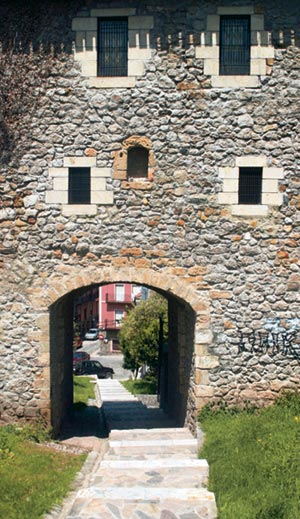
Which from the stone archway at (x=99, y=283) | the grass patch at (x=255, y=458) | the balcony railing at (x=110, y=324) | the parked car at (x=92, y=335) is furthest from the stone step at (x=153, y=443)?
the parked car at (x=92, y=335)

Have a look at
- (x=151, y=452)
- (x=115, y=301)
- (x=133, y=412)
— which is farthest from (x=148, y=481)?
(x=115, y=301)

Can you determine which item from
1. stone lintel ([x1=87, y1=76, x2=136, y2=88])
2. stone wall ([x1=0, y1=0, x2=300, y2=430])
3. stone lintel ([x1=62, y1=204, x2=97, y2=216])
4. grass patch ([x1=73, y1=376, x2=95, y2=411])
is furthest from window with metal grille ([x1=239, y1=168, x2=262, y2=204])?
grass patch ([x1=73, y1=376, x2=95, y2=411])

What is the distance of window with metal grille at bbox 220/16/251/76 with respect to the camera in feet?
30.1

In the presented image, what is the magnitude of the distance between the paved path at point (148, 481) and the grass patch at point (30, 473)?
0.33 meters

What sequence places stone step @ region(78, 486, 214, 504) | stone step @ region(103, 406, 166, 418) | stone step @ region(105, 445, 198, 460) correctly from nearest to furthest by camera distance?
stone step @ region(78, 486, 214, 504) < stone step @ region(105, 445, 198, 460) < stone step @ region(103, 406, 166, 418)

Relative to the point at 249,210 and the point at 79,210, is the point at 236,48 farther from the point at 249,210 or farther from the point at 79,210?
the point at 79,210

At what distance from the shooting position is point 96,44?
9.19 m

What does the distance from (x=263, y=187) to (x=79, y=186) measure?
3011 mm

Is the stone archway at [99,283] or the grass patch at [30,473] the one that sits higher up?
the stone archway at [99,283]

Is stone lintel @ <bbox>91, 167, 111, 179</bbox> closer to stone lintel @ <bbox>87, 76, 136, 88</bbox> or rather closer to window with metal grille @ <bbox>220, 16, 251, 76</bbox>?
stone lintel @ <bbox>87, 76, 136, 88</bbox>

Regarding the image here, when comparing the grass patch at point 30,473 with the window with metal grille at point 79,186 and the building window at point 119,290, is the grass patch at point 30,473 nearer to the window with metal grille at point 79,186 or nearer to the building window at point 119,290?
the window with metal grille at point 79,186

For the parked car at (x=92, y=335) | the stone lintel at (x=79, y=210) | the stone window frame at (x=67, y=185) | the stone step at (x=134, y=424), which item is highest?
Result: the stone window frame at (x=67, y=185)

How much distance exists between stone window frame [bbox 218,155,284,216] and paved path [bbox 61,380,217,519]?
150 inches

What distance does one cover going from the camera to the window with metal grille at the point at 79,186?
9.23m
